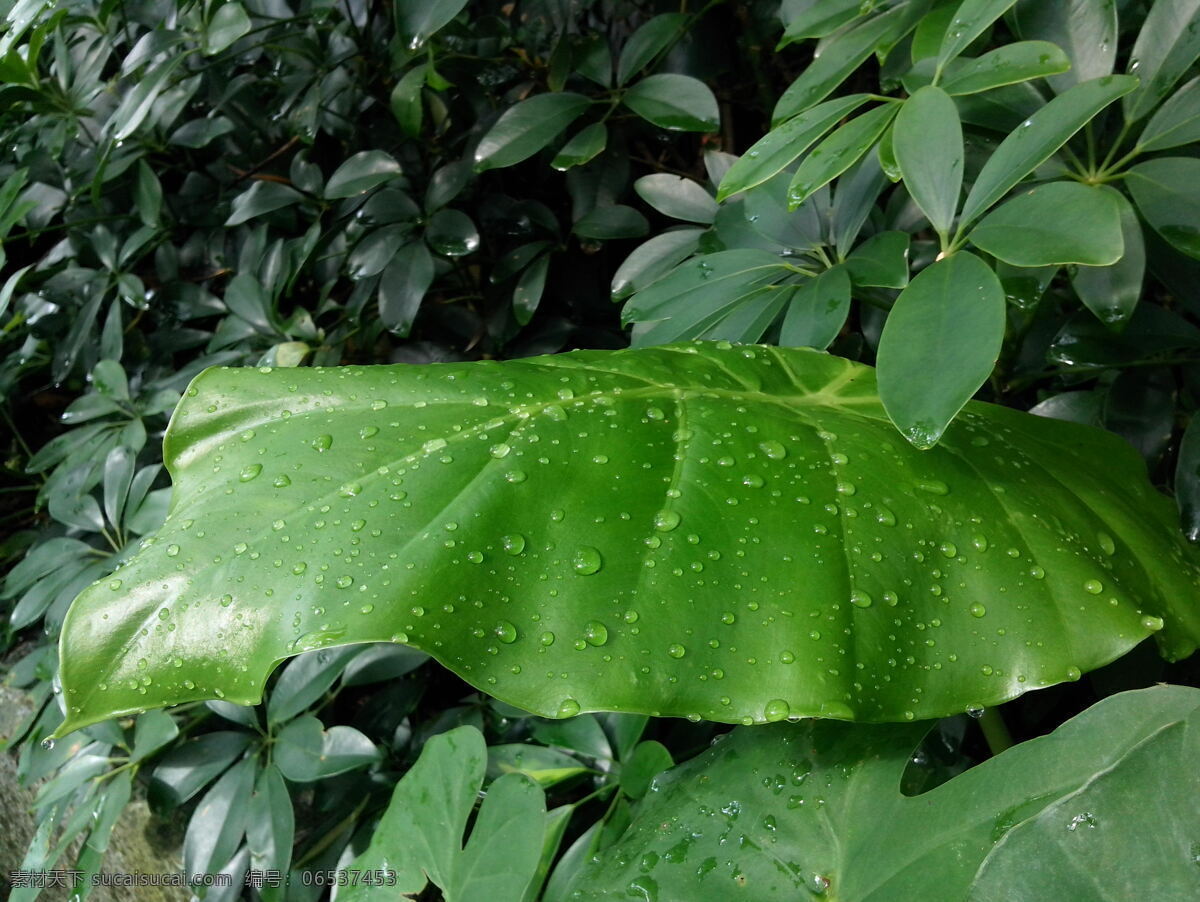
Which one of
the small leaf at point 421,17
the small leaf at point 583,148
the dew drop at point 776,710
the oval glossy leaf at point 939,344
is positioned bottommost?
the dew drop at point 776,710

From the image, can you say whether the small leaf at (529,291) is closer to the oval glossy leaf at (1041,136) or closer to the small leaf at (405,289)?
the small leaf at (405,289)

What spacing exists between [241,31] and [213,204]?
705 millimetres

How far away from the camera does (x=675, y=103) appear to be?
40.3 inches

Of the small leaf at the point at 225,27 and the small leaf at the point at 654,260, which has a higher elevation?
the small leaf at the point at 225,27

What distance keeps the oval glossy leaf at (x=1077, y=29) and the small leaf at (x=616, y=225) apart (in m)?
0.61

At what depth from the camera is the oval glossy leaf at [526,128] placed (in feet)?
3.41

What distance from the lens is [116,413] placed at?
4.82 feet

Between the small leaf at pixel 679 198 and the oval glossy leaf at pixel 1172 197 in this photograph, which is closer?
the oval glossy leaf at pixel 1172 197

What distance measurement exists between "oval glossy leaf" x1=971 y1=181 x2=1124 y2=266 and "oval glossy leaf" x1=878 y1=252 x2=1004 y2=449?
1.1 inches

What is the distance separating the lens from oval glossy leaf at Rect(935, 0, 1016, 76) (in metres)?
0.48

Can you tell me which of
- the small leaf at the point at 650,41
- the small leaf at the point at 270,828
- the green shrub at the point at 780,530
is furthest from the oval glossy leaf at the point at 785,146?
the small leaf at the point at 270,828

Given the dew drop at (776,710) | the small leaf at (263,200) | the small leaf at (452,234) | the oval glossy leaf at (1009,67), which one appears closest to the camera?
the dew drop at (776,710)

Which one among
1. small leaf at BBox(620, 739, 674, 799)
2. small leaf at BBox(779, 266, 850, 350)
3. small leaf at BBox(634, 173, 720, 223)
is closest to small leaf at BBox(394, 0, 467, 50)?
small leaf at BBox(634, 173, 720, 223)

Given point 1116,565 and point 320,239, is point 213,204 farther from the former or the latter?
point 1116,565
